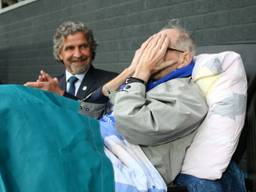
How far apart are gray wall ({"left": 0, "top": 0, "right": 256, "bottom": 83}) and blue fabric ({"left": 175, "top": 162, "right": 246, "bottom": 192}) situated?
87 cm

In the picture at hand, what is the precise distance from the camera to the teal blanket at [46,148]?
169 centimetres

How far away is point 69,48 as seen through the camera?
139 inches

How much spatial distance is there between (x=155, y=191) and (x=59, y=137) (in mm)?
497

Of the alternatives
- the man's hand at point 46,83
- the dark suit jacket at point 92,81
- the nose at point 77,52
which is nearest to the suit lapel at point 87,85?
the dark suit jacket at point 92,81

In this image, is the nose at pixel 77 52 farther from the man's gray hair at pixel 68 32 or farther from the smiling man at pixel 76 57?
the man's gray hair at pixel 68 32

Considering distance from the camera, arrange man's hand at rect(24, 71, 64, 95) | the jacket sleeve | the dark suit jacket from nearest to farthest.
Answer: the jacket sleeve
man's hand at rect(24, 71, 64, 95)
the dark suit jacket

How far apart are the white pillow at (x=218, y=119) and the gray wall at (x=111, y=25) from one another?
0.56 metres

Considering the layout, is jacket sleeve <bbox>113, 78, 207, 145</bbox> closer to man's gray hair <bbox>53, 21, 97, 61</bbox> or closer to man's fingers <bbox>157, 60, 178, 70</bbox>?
man's fingers <bbox>157, 60, 178, 70</bbox>

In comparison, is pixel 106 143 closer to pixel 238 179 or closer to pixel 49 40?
pixel 238 179

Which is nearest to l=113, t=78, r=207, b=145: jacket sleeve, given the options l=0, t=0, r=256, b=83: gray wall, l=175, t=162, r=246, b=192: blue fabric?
l=175, t=162, r=246, b=192: blue fabric

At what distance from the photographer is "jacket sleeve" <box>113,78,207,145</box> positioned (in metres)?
2.08

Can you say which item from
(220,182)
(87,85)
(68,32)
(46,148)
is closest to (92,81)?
(87,85)

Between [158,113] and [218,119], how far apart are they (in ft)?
0.99

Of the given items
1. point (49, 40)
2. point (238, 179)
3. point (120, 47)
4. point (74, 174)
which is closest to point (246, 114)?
point (238, 179)
